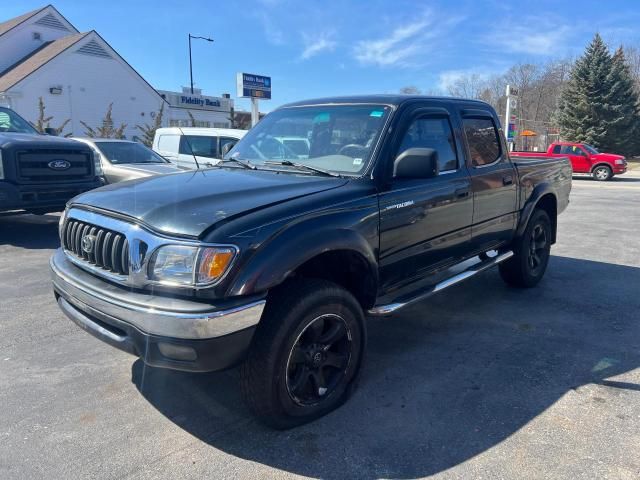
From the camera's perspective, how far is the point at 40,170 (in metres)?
7.62

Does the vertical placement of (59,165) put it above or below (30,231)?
above

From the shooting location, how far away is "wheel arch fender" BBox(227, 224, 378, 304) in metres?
2.56

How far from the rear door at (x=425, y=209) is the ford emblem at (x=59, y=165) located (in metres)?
6.21

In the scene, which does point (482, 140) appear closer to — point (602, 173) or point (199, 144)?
point (199, 144)

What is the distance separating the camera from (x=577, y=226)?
10.2 metres

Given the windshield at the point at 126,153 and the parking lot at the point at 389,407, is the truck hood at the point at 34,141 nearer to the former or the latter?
the windshield at the point at 126,153

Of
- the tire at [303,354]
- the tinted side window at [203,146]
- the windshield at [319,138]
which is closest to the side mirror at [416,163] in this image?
the windshield at [319,138]

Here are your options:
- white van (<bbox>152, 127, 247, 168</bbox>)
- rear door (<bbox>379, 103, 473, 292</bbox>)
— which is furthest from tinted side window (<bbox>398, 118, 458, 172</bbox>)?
white van (<bbox>152, 127, 247, 168</bbox>)

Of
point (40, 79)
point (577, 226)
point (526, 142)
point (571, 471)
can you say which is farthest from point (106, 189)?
point (526, 142)

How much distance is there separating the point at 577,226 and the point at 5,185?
10.1m

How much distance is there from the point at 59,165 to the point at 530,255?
692 centimetres

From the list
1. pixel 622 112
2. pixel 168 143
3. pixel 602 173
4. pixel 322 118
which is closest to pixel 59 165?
pixel 168 143

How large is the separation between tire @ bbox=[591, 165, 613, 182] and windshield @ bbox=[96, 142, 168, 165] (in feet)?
66.4

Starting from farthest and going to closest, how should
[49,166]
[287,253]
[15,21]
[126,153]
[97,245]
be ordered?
[15,21] < [126,153] < [49,166] < [97,245] < [287,253]
